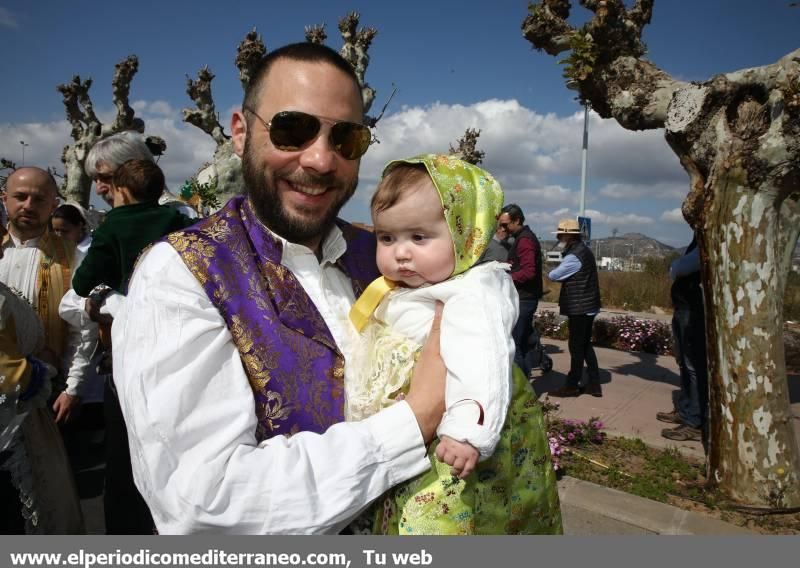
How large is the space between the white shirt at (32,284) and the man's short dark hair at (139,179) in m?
1.25

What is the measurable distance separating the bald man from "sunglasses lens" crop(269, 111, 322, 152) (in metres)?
2.61

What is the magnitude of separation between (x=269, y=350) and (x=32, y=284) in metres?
3.17

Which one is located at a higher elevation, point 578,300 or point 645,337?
point 578,300

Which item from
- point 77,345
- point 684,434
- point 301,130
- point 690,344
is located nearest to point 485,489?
point 301,130

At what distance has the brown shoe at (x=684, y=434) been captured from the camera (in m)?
4.83

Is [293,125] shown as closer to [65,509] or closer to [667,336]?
[65,509]

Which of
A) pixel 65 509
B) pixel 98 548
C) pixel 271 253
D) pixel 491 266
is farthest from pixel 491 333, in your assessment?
pixel 65 509

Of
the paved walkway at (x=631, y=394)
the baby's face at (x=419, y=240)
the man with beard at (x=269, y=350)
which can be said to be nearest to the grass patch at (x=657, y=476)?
the paved walkway at (x=631, y=394)

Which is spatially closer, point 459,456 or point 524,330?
point 459,456

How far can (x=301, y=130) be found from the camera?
156 centimetres

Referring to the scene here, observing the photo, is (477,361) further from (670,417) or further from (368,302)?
(670,417)

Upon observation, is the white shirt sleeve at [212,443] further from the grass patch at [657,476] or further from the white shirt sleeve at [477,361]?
the grass patch at [657,476]

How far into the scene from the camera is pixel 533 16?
197 inches

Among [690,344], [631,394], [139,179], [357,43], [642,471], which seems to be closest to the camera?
[139,179]
